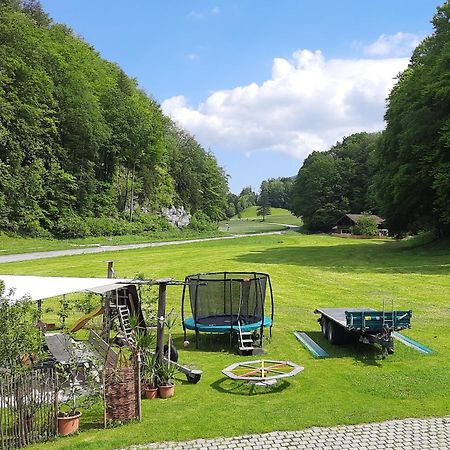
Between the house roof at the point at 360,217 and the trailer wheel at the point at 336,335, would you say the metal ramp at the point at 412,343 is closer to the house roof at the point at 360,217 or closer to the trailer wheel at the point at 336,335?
the trailer wheel at the point at 336,335

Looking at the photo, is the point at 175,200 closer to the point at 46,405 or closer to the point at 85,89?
the point at 85,89

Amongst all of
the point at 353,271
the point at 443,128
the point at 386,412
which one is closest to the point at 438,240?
the point at 443,128

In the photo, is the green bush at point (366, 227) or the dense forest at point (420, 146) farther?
the green bush at point (366, 227)

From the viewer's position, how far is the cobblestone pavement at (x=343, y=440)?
837 cm

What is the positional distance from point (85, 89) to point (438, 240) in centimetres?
4570

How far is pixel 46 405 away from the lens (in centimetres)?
902

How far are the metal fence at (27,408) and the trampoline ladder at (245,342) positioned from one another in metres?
6.41

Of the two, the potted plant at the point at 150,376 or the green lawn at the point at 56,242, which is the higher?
the green lawn at the point at 56,242

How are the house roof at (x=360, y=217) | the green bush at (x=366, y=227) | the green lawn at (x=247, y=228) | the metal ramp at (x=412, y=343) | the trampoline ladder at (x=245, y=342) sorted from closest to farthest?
the trampoline ladder at (x=245, y=342)
the metal ramp at (x=412, y=343)
the green bush at (x=366, y=227)
the house roof at (x=360, y=217)
the green lawn at (x=247, y=228)

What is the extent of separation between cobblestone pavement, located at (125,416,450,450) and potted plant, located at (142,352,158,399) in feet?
7.90

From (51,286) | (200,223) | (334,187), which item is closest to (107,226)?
(200,223)

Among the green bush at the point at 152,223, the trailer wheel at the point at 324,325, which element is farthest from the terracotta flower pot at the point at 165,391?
the green bush at the point at 152,223

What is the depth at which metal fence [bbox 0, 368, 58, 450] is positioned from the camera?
28.0ft

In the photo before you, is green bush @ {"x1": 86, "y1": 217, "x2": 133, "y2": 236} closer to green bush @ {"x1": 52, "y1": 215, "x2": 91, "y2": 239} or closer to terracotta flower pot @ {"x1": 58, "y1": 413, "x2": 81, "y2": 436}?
green bush @ {"x1": 52, "y1": 215, "x2": 91, "y2": 239}
